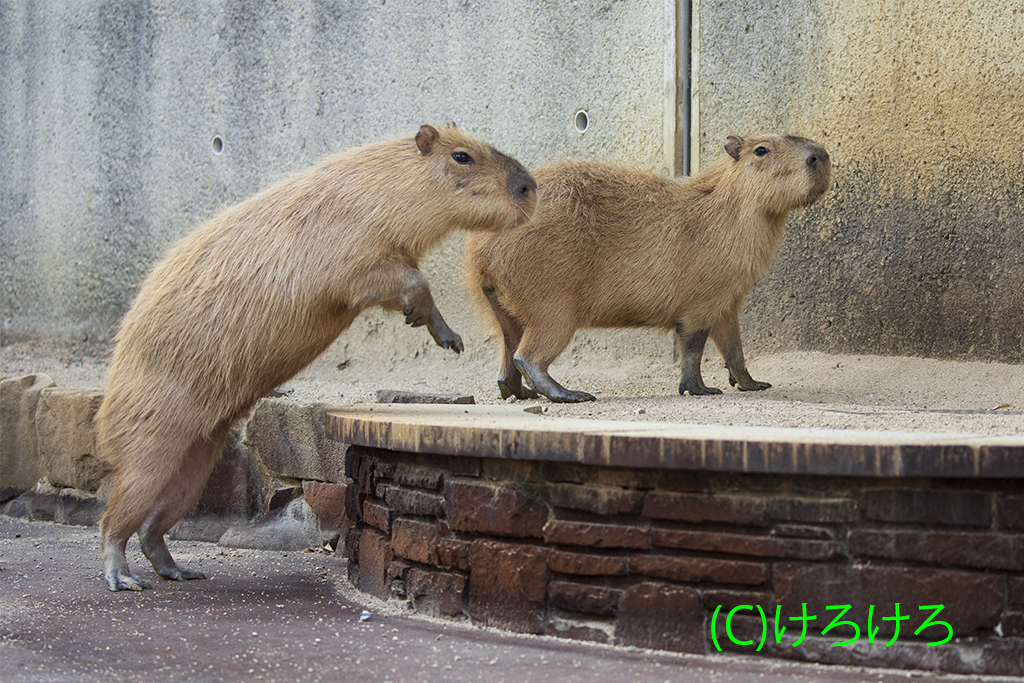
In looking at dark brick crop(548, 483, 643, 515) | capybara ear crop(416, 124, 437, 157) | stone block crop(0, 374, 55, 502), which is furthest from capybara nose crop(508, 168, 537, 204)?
stone block crop(0, 374, 55, 502)

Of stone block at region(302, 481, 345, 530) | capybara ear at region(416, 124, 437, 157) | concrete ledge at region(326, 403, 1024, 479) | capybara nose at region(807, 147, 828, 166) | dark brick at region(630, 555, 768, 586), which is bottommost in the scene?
stone block at region(302, 481, 345, 530)

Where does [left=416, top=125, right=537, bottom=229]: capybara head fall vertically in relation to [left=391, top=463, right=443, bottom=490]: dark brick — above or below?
above

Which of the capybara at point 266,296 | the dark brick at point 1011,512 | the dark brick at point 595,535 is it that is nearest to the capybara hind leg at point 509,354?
the capybara at point 266,296

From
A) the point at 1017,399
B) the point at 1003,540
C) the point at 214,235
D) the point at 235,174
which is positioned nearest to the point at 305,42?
the point at 235,174

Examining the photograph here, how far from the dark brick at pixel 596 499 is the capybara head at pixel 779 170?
8.72ft

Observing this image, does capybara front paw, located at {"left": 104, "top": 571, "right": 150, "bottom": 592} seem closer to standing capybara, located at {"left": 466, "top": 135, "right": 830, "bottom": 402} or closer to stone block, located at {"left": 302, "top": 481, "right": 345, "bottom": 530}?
stone block, located at {"left": 302, "top": 481, "right": 345, "bottom": 530}

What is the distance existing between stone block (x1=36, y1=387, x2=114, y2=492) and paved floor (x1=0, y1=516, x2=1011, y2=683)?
4.63 ft

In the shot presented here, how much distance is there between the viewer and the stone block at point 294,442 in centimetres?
521

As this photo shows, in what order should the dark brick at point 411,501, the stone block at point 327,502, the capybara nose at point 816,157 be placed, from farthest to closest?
the capybara nose at point 816,157
the stone block at point 327,502
the dark brick at point 411,501

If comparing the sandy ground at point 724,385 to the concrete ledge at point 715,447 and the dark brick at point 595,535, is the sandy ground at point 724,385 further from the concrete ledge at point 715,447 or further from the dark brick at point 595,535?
the dark brick at point 595,535

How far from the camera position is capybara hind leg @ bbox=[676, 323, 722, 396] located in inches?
210

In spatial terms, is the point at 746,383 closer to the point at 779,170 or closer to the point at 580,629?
the point at 779,170

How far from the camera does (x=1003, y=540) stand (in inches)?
108

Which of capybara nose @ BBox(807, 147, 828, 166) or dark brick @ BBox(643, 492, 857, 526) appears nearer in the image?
dark brick @ BBox(643, 492, 857, 526)
